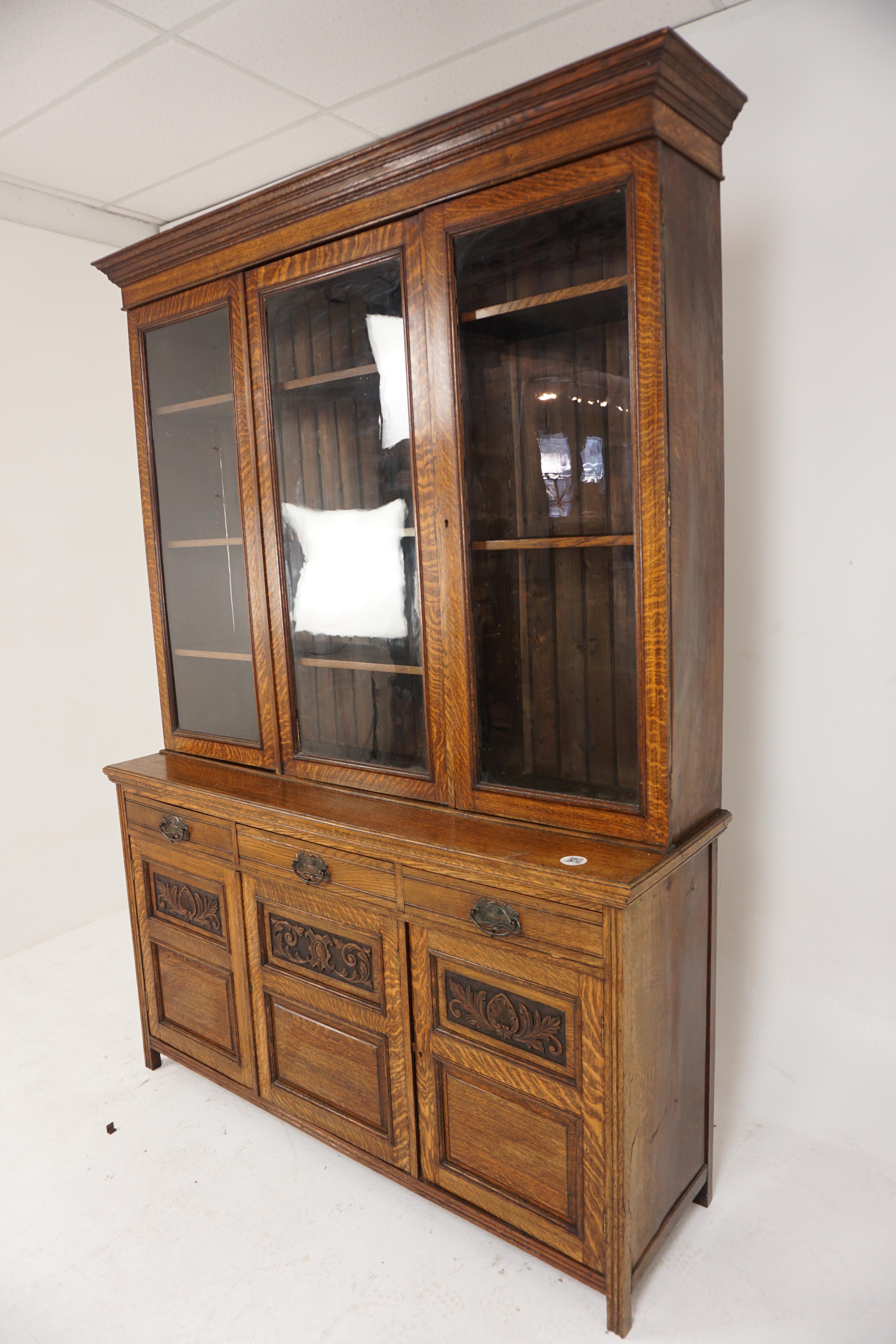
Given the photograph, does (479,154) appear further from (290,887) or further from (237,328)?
(290,887)

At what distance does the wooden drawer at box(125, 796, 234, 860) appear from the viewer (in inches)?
87.4

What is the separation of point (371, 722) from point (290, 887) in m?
0.44

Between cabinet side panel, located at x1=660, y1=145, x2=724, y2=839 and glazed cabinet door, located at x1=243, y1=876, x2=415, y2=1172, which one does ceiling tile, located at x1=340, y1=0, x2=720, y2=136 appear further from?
glazed cabinet door, located at x1=243, y1=876, x2=415, y2=1172

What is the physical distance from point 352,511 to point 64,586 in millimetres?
1884

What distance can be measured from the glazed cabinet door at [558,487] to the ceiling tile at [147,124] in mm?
1141

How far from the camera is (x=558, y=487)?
178cm

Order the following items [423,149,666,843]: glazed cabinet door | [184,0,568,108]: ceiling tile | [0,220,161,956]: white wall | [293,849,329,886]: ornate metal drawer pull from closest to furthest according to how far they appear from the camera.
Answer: [423,149,666,843]: glazed cabinet door
[293,849,329,886]: ornate metal drawer pull
[184,0,568,108]: ceiling tile
[0,220,161,956]: white wall

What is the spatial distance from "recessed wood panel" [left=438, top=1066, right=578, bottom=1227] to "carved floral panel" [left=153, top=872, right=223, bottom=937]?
785mm

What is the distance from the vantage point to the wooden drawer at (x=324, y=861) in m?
1.88

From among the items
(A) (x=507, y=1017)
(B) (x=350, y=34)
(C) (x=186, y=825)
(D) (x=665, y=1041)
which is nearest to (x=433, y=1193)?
(A) (x=507, y=1017)

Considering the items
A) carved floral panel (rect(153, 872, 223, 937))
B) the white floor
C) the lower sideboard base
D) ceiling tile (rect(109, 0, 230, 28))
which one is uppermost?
ceiling tile (rect(109, 0, 230, 28))

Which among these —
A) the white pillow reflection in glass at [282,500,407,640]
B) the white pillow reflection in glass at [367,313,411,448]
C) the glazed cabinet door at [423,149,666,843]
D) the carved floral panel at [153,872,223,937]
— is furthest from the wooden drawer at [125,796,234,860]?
the white pillow reflection in glass at [367,313,411,448]

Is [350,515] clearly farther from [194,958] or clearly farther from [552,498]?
[194,958]

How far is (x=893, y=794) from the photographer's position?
84.1 inches
